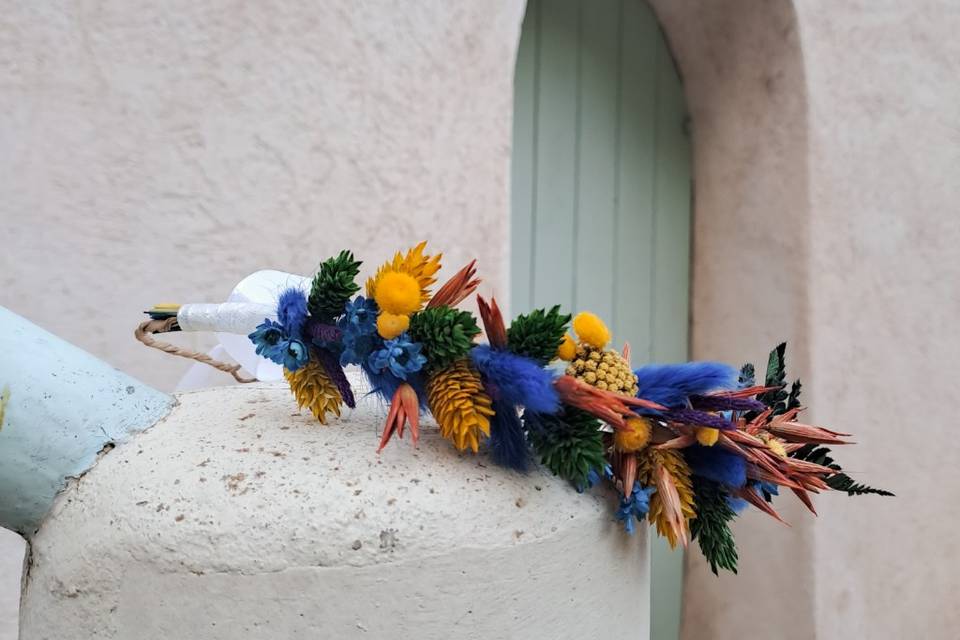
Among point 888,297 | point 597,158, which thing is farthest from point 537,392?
point 888,297

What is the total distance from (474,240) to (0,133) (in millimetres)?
912

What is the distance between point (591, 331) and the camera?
0.71 metres

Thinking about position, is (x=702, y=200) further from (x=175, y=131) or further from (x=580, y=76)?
(x=175, y=131)

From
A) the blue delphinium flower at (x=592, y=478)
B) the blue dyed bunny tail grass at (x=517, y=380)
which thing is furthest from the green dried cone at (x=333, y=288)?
the blue delphinium flower at (x=592, y=478)

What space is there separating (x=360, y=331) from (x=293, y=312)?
68 millimetres

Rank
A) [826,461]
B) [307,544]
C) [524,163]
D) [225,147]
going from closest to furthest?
[307,544]
[826,461]
[225,147]
[524,163]

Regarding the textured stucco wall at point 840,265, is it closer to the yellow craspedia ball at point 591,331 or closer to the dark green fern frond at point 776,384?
the dark green fern frond at point 776,384

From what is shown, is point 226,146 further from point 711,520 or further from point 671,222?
point 671,222

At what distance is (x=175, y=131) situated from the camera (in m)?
1.48

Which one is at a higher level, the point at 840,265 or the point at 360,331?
the point at 840,265

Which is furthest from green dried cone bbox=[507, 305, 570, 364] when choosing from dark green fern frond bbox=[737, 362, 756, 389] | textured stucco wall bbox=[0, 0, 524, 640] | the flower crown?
textured stucco wall bbox=[0, 0, 524, 640]

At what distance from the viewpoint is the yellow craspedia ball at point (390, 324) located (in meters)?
0.66

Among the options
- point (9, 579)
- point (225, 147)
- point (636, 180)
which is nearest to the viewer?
point (9, 579)

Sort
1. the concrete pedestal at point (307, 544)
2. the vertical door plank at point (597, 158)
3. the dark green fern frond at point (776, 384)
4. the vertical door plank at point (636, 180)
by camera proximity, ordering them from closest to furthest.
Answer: the concrete pedestal at point (307, 544) < the dark green fern frond at point (776, 384) < the vertical door plank at point (597, 158) < the vertical door plank at point (636, 180)
